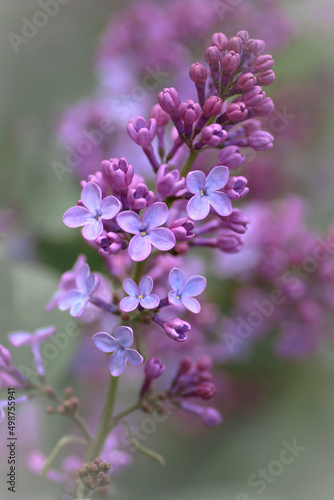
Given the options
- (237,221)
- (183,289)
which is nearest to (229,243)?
(237,221)

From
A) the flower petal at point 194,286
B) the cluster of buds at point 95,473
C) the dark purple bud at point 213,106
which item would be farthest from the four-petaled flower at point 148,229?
the cluster of buds at point 95,473

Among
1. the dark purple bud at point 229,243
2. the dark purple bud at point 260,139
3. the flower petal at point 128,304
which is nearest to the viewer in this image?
the flower petal at point 128,304

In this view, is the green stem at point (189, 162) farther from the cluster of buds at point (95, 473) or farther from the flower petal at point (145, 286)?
the cluster of buds at point (95, 473)

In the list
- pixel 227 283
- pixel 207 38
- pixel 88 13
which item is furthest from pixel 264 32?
pixel 88 13

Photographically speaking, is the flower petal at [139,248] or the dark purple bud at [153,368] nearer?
the flower petal at [139,248]

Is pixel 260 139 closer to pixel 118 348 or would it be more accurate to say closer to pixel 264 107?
pixel 264 107

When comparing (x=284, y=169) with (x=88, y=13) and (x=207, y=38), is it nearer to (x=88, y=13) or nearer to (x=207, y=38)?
(x=207, y=38)

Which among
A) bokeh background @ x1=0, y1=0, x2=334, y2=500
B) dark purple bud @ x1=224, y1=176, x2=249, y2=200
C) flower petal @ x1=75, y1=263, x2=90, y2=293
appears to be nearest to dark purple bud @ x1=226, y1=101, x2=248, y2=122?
dark purple bud @ x1=224, y1=176, x2=249, y2=200
